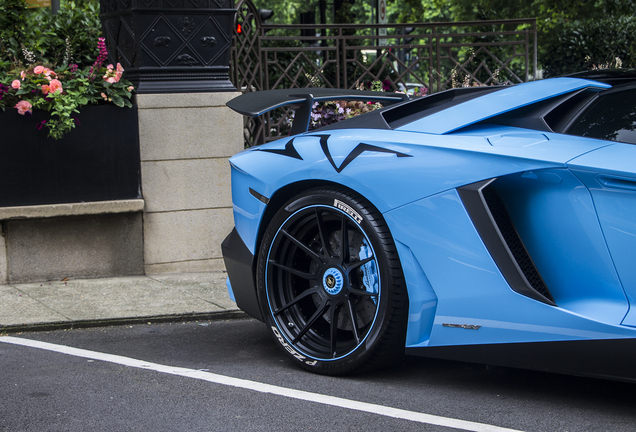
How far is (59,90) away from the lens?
557 cm

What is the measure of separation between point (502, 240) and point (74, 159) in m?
3.90

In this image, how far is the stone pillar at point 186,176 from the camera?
6055mm

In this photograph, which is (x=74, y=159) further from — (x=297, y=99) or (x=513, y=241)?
(x=513, y=241)

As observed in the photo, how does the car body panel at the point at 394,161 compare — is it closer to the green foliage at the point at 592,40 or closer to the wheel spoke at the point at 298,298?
the wheel spoke at the point at 298,298

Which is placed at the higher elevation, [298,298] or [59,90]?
[59,90]

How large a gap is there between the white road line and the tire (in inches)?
9.5

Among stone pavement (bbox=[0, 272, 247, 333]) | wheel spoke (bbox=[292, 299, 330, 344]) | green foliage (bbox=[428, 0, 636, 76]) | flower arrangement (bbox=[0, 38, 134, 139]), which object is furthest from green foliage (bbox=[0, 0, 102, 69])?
green foliage (bbox=[428, 0, 636, 76])

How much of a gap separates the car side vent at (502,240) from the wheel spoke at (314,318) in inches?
34.5

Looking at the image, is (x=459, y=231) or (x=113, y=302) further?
(x=113, y=302)

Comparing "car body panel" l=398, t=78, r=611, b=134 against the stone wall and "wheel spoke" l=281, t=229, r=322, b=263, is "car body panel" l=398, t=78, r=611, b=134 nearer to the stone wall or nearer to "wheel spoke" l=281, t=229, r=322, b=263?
"wheel spoke" l=281, t=229, r=322, b=263

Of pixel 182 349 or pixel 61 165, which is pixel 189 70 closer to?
pixel 61 165

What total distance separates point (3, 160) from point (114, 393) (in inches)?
115

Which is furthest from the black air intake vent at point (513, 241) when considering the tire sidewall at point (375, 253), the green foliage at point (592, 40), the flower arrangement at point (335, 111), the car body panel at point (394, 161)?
the green foliage at point (592, 40)

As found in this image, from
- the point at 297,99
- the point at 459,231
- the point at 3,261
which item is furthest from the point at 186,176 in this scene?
the point at 459,231
